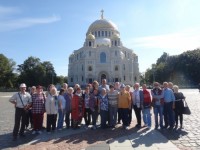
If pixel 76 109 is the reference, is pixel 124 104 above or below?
above

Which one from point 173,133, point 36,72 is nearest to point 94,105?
point 173,133

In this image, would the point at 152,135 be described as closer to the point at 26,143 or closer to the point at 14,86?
the point at 26,143

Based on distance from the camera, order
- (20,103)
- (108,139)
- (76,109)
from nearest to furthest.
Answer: (108,139)
(20,103)
(76,109)

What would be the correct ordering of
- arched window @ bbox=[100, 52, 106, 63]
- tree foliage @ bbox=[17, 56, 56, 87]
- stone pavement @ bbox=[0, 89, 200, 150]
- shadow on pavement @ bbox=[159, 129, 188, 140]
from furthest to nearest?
arched window @ bbox=[100, 52, 106, 63], tree foliage @ bbox=[17, 56, 56, 87], shadow on pavement @ bbox=[159, 129, 188, 140], stone pavement @ bbox=[0, 89, 200, 150]

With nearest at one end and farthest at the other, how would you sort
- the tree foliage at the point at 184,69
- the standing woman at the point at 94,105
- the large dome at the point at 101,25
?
the standing woman at the point at 94,105
the tree foliage at the point at 184,69
the large dome at the point at 101,25

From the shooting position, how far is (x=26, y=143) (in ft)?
30.7

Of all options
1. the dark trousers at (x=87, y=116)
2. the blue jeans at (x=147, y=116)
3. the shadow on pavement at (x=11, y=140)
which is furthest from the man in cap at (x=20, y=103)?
the blue jeans at (x=147, y=116)

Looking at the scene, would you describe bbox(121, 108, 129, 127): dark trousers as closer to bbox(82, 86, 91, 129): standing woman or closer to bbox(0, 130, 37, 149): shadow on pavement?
bbox(82, 86, 91, 129): standing woman

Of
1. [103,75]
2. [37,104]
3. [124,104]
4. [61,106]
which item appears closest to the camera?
[37,104]

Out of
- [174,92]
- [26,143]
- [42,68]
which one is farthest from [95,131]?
[42,68]

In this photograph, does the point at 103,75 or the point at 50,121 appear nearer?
the point at 50,121

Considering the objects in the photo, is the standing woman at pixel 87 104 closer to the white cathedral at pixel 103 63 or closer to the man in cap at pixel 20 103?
the man in cap at pixel 20 103

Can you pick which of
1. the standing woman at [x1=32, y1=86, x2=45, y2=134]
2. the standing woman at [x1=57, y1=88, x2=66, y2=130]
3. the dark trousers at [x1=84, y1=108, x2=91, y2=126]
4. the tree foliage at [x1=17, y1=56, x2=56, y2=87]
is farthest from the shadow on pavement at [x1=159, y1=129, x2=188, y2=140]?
the tree foliage at [x1=17, y1=56, x2=56, y2=87]

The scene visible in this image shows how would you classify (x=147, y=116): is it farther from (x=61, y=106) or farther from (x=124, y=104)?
(x=61, y=106)
